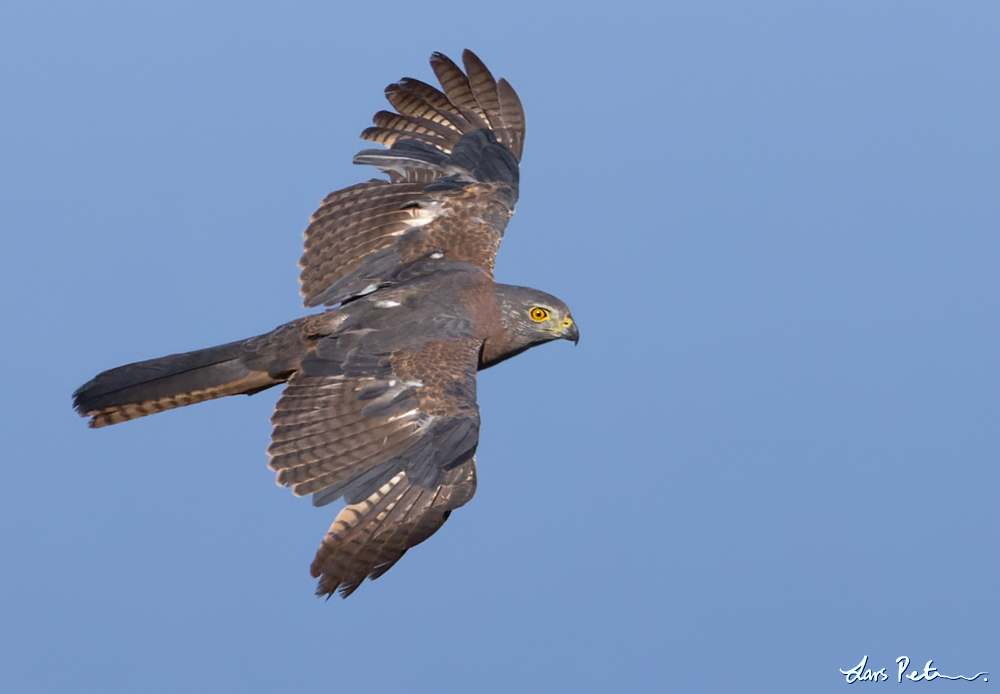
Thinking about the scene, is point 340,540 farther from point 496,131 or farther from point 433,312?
point 496,131

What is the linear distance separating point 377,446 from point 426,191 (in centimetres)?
307

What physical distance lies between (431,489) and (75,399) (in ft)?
9.87

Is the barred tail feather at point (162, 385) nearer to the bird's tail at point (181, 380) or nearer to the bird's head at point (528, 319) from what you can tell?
the bird's tail at point (181, 380)

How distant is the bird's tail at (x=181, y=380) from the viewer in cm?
910

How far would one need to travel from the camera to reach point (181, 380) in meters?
9.16

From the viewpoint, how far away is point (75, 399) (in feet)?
30.0

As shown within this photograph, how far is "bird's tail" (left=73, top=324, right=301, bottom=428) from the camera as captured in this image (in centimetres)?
910

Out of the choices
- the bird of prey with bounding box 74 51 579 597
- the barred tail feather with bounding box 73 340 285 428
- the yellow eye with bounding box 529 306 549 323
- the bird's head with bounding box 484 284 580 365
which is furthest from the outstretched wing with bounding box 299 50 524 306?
the barred tail feather with bounding box 73 340 285 428

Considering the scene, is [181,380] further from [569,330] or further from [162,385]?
[569,330]

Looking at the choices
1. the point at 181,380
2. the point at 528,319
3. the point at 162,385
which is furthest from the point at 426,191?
the point at 162,385

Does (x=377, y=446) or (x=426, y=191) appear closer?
(x=377, y=446)

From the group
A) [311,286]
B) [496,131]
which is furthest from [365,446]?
[496,131]

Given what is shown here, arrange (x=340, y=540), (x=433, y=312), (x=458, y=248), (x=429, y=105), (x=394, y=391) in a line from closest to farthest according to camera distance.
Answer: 1. (x=340, y=540)
2. (x=394, y=391)
3. (x=433, y=312)
4. (x=458, y=248)
5. (x=429, y=105)

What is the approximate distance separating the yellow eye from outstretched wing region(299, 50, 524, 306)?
80 centimetres
